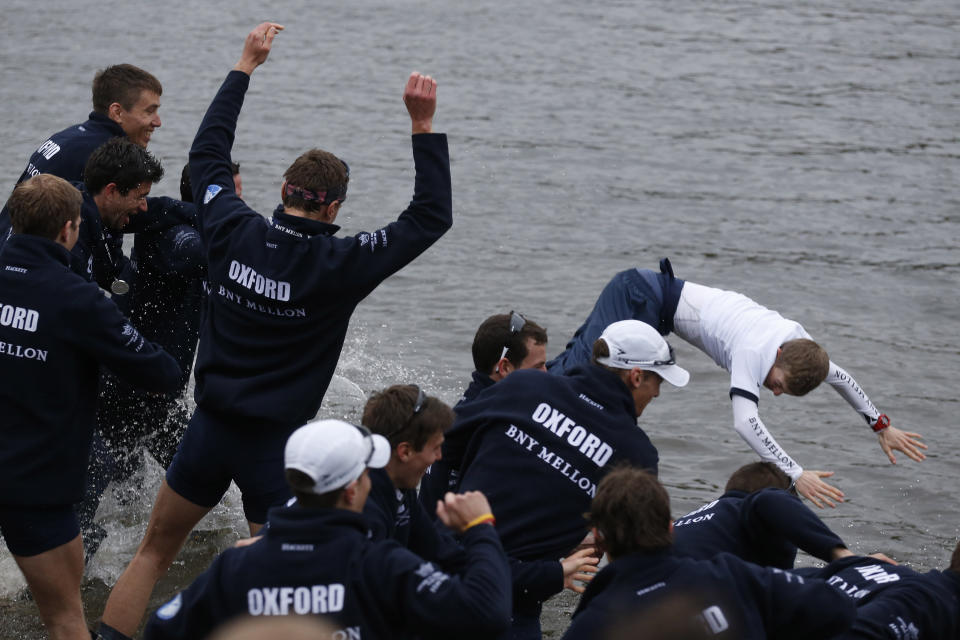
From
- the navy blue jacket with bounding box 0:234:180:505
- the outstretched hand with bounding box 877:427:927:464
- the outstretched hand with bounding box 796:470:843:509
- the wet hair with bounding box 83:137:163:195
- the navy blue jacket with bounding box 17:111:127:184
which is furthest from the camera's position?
the outstretched hand with bounding box 877:427:927:464

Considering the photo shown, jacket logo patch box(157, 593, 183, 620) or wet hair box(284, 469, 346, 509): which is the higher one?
wet hair box(284, 469, 346, 509)

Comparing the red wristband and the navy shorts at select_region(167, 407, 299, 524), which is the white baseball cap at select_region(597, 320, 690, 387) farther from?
the red wristband

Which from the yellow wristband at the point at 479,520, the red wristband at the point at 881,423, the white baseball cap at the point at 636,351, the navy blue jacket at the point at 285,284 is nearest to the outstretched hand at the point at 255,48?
the navy blue jacket at the point at 285,284

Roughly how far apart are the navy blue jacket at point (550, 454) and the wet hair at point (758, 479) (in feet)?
2.31

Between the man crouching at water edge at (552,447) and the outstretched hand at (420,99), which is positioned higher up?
the outstretched hand at (420,99)

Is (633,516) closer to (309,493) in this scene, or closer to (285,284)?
(309,493)

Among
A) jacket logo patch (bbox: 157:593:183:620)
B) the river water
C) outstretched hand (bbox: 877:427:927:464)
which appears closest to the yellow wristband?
jacket logo patch (bbox: 157:593:183:620)

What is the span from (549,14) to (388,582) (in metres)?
19.7

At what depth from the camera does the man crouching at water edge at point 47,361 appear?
521cm

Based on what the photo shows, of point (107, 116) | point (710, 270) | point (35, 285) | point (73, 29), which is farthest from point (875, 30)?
point (35, 285)

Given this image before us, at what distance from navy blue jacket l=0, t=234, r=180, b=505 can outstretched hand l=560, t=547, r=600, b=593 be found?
1893mm

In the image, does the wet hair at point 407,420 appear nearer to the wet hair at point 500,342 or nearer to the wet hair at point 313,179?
the wet hair at point 313,179

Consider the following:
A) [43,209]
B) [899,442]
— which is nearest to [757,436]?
[899,442]

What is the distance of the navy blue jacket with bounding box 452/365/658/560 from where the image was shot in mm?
5289
